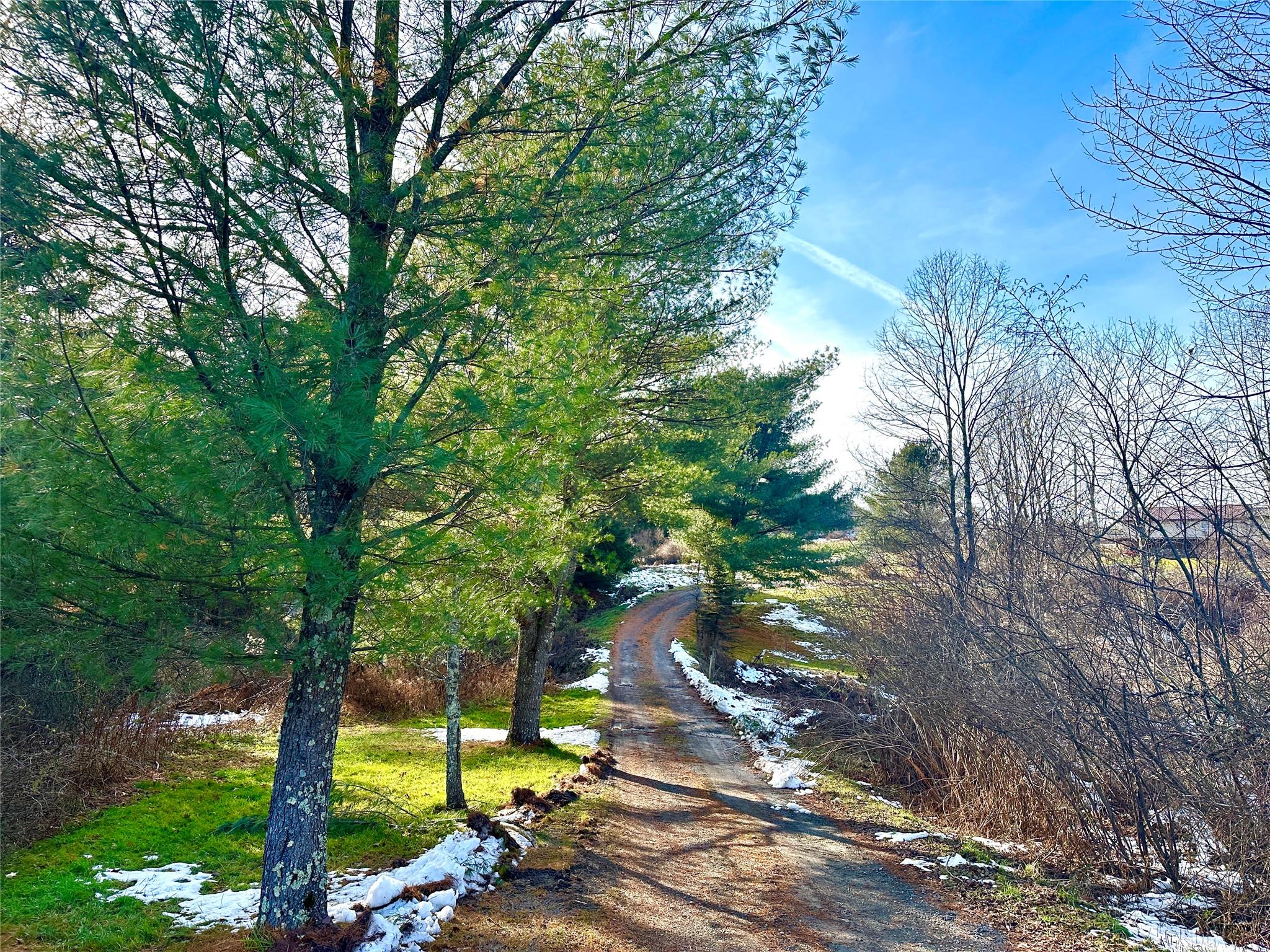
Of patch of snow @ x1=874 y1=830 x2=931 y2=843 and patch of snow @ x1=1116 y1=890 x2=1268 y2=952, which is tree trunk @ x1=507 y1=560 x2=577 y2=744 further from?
patch of snow @ x1=1116 y1=890 x2=1268 y2=952

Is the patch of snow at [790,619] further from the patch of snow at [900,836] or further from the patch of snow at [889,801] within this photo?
the patch of snow at [900,836]

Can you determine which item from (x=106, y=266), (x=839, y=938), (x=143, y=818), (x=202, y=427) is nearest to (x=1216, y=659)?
(x=839, y=938)

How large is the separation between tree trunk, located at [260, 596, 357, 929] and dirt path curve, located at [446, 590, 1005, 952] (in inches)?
46.0

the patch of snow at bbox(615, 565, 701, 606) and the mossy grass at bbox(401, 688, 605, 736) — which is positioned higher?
the patch of snow at bbox(615, 565, 701, 606)

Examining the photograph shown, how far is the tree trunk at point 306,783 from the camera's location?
427 cm

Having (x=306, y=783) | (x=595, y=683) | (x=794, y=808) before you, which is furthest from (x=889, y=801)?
(x=595, y=683)

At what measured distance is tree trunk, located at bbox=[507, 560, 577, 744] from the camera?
37.7 ft

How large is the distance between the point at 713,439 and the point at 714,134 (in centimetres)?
811

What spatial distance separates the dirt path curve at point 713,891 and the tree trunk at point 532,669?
1.95 m

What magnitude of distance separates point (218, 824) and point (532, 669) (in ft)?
17.1

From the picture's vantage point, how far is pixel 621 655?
80.0 feet

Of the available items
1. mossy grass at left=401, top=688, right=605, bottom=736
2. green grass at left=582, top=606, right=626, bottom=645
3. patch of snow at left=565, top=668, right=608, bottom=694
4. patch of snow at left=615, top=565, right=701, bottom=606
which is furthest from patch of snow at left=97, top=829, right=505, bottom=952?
patch of snow at left=615, top=565, right=701, bottom=606

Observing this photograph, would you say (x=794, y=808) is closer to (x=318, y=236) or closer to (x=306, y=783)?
(x=306, y=783)

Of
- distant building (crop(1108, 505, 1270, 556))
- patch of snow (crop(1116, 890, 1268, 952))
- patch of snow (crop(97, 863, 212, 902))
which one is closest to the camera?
patch of snow (crop(1116, 890, 1268, 952))
